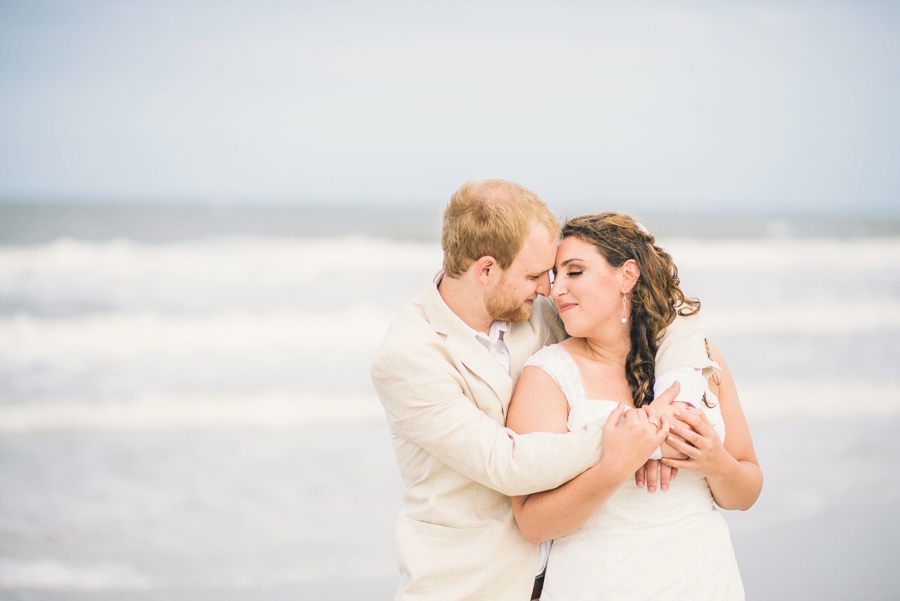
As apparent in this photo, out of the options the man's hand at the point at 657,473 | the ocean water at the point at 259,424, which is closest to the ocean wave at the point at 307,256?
the ocean water at the point at 259,424

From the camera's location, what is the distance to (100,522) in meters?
4.43

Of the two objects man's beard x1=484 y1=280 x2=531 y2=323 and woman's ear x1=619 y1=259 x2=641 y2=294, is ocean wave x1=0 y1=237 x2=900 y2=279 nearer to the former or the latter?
man's beard x1=484 y1=280 x2=531 y2=323

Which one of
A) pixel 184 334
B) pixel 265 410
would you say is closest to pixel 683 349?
pixel 265 410

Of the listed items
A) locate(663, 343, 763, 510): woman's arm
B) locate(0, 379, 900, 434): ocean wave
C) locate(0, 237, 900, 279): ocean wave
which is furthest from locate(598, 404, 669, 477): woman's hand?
locate(0, 237, 900, 279): ocean wave

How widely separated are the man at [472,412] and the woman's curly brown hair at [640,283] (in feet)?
0.40

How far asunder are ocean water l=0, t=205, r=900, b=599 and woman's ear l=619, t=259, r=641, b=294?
2.39 meters

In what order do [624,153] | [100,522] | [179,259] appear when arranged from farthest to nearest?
[624,153] < [179,259] < [100,522]

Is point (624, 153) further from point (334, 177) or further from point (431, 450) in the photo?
point (431, 450)

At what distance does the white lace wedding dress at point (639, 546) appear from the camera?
7.25ft

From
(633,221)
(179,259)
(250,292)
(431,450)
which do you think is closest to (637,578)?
(431,450)

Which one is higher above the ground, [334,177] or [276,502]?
[334,177]

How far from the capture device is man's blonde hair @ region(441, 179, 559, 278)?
2281 mm

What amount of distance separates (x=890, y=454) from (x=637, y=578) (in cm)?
435

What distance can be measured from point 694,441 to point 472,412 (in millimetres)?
709
